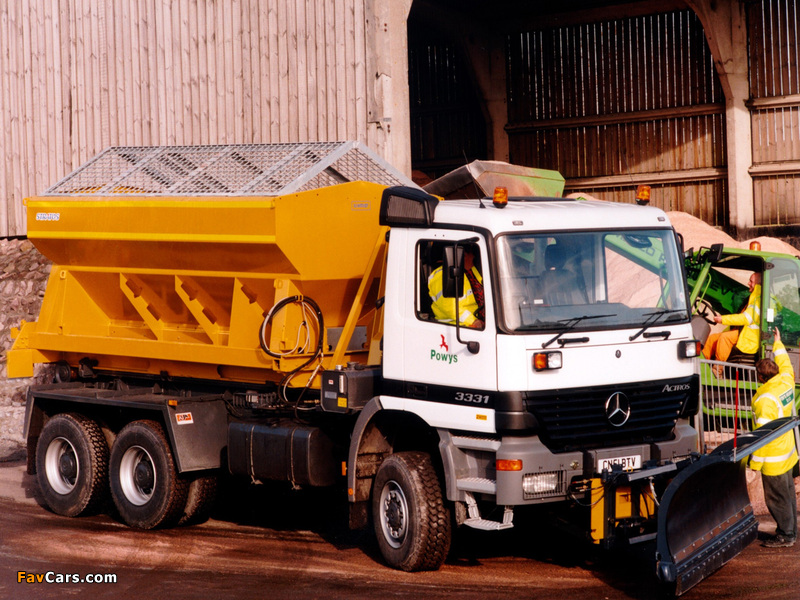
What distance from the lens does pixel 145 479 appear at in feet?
32.0

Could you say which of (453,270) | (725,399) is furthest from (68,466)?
(725,399)

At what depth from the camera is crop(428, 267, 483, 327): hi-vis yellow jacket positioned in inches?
293

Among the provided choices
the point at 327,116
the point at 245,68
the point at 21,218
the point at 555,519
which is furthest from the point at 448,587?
the point at 21,218

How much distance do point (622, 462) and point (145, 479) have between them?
4.65m

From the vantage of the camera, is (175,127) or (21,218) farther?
(21,218)

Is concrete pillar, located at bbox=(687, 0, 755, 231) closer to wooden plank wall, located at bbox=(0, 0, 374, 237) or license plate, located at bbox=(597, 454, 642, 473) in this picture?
wooden plank wall, located at bbox=(0, 0, 374, 237)

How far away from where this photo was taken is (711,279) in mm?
12961

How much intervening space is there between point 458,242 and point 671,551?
8.36 ft

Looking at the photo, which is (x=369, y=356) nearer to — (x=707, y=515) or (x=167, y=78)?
(x=707, y=515)

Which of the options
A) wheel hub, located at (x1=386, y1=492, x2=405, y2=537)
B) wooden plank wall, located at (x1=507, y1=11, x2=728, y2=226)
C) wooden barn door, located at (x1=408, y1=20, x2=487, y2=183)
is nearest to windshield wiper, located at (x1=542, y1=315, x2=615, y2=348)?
wheel hub, located at (x1=386, y1=492, x2=405, y2=537)

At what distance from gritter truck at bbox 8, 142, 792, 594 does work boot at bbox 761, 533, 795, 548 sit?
2.71 ft

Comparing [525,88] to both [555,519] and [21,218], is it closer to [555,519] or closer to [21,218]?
[21,218]

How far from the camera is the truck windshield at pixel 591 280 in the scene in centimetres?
727

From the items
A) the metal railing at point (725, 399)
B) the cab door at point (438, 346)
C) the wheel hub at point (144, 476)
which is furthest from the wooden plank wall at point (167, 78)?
the cab door at point (438, 346)
